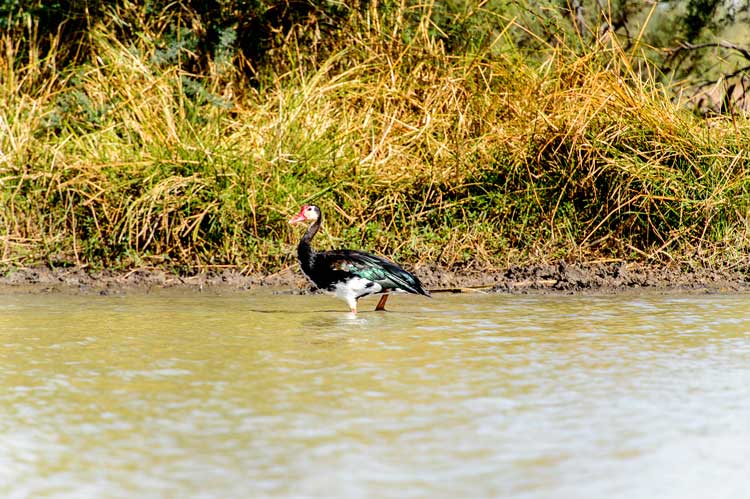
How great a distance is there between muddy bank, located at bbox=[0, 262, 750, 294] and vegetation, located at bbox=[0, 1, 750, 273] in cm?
15

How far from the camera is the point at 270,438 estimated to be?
13.2ft

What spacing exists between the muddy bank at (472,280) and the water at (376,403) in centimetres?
95

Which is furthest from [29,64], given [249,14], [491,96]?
[491,96]

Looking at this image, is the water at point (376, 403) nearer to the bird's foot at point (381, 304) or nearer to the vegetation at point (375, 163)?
the bird's foot at point (381, 304)

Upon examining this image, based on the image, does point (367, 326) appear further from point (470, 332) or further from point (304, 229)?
point (304, 229)

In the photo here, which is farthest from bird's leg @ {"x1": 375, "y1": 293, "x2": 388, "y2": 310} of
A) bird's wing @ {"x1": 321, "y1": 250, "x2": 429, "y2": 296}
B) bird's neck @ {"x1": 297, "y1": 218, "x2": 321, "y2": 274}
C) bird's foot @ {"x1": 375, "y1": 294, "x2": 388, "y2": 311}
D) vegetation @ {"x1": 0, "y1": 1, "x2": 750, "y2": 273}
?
vegetation @ {"x1": 0, "y1": 1, "x2": 750, "y2": 273}

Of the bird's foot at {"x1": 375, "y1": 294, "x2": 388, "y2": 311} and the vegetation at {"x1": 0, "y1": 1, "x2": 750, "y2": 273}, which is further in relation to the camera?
the vegetation at {"x1": 0, "y1": 1, "x2": 750, "y2": 273}

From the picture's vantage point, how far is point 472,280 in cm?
853

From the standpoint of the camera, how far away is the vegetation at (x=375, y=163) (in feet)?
28.8

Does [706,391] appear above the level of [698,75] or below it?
below

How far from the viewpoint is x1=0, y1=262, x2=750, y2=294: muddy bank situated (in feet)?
27.4

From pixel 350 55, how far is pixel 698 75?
4.64 m

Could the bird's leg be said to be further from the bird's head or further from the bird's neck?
the bird's head

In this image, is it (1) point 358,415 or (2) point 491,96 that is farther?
(2) point 491,96
